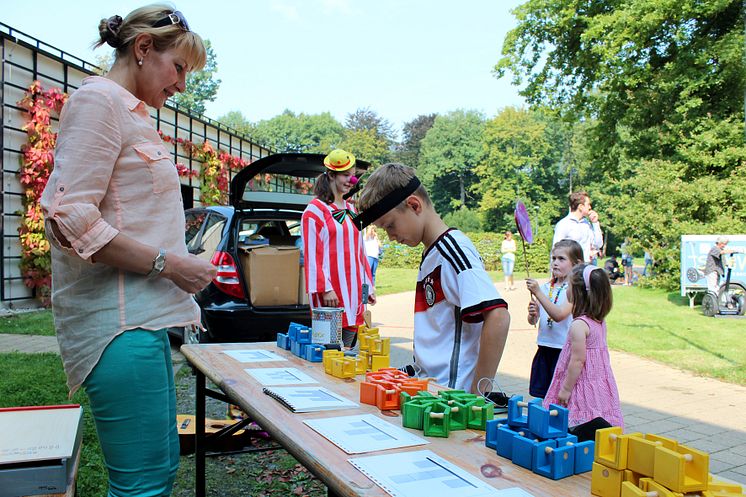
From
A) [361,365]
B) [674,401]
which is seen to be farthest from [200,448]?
[674,401]

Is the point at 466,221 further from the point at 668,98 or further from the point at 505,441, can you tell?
the point at 505,441

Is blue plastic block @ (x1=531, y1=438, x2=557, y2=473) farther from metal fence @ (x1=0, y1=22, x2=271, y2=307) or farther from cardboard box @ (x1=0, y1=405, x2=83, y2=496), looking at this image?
metal fence @ (x1=0, y1=22, x2=271, y2=307)

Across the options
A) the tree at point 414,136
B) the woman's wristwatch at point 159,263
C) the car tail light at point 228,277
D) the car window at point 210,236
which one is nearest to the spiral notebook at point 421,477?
the woman's wristwatch at point 159,263

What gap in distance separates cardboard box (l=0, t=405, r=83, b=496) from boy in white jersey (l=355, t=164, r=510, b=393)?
1.36m

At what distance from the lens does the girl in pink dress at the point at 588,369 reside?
3.36 metres

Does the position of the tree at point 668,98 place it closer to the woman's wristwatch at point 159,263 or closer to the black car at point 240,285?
the black car at point 240,285

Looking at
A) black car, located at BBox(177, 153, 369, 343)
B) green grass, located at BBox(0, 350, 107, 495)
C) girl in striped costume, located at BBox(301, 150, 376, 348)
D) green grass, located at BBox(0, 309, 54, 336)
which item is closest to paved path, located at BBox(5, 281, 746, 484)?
green grass, located at BBox(0, 309, 54, 336)

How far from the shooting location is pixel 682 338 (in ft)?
29.8

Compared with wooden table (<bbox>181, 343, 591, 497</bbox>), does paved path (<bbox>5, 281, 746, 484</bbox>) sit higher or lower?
lower

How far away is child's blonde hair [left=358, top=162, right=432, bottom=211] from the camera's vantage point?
2336mm

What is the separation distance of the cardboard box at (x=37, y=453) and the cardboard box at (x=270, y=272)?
3.30 m

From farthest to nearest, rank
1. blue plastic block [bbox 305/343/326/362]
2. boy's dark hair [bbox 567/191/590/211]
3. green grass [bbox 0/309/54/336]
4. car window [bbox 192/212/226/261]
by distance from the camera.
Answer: green grass [bbox 0/309/54/336]
boy's dark hair [bbox 567/191/590/211]
car window [bbox 192/212/226/261]
blue plastic block [bbox 305/343/326/362]

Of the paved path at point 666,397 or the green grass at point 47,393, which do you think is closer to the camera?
the green grass at point 47,393

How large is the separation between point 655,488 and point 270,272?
509 cm
